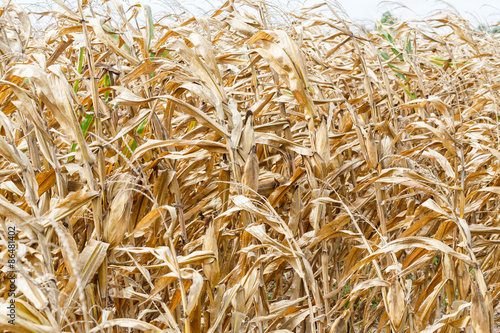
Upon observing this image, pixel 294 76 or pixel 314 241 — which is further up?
pixel 294 76

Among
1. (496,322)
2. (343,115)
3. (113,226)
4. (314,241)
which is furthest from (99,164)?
(496,322)

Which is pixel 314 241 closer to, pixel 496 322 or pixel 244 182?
pixel 244 182

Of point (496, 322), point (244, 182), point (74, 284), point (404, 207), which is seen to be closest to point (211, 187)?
point (244, 182)

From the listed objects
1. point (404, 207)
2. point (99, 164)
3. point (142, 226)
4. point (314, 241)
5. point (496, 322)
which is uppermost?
point (99, 164)

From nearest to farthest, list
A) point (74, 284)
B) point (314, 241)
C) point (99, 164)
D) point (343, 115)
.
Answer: point (74, 284), point (99, 164), point (314, 241), point (343, 115)

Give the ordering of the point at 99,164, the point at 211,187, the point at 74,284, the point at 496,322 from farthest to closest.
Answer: the point at 496,322 < the point at 211,187 < the point at 99,164 < the point at 74,284

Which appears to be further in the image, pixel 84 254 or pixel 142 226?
pixel 142 226

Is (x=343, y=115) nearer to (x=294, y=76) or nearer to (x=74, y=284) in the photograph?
(x=294, y=76)

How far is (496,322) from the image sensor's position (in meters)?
2.12

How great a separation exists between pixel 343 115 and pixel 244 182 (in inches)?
31.8

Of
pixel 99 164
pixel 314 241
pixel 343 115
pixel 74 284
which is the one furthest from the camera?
pixel 343 115

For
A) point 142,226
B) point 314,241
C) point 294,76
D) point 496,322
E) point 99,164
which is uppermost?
point 294,76

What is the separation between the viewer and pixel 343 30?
1.41 meters

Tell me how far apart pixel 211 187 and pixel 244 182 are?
33cm
